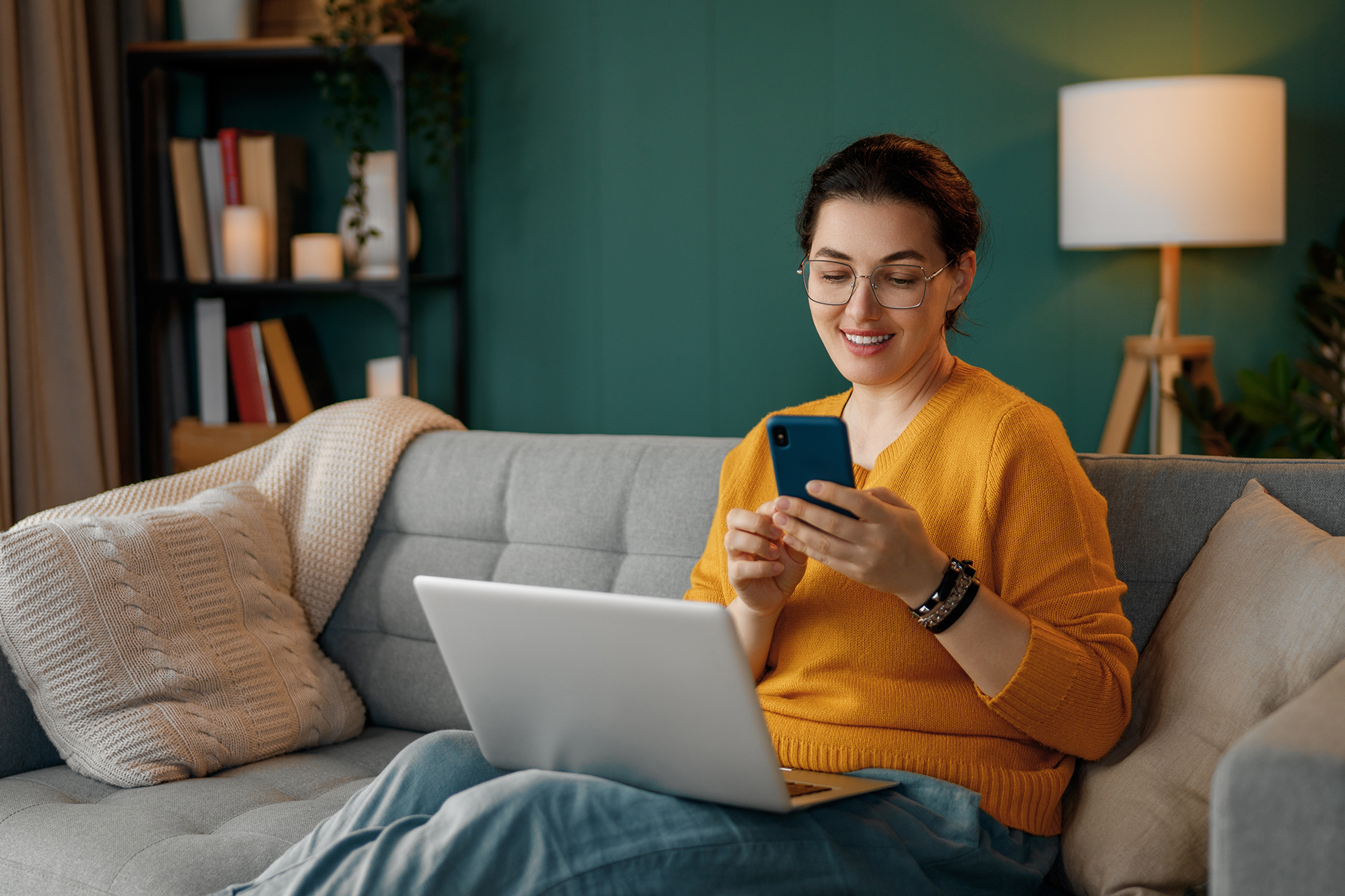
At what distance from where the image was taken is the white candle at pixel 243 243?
2.70 metres

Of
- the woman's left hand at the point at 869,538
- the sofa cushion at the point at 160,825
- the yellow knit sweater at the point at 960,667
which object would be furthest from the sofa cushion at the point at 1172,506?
the sofa cushion at the point at 160,825

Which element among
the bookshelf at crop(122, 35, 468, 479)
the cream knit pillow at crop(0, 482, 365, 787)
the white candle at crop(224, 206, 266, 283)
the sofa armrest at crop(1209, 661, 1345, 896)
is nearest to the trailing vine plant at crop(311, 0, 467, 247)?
the bookshelf at crop(122, 35, 468, 479)

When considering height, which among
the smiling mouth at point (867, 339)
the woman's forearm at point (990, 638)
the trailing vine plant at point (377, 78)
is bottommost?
the woman's forearm at point (990, 638)

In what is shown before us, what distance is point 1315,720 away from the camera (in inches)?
28.9

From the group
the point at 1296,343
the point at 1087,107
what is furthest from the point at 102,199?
the point at 1296,343

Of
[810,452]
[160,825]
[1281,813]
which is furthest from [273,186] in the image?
[1281,813]

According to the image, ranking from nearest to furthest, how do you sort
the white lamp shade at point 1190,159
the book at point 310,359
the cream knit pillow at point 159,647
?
1. the cream knit pillow at point 159,647
2. the white lamp shade at point 1190,159
3. the book at point 310,359

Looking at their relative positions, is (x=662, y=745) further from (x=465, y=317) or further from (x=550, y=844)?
(x=465, y=317)

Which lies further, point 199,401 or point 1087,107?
point 199,401

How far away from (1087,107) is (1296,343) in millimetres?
714

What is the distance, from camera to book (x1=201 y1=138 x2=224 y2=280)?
2785mm

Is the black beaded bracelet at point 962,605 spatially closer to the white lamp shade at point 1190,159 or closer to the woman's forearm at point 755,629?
the woman's forearm at point 755,629

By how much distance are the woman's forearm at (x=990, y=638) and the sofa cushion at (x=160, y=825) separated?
0.80 metres

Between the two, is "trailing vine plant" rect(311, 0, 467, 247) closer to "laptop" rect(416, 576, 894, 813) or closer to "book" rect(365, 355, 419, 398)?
"book" rect(365, 355, 419, 398)
